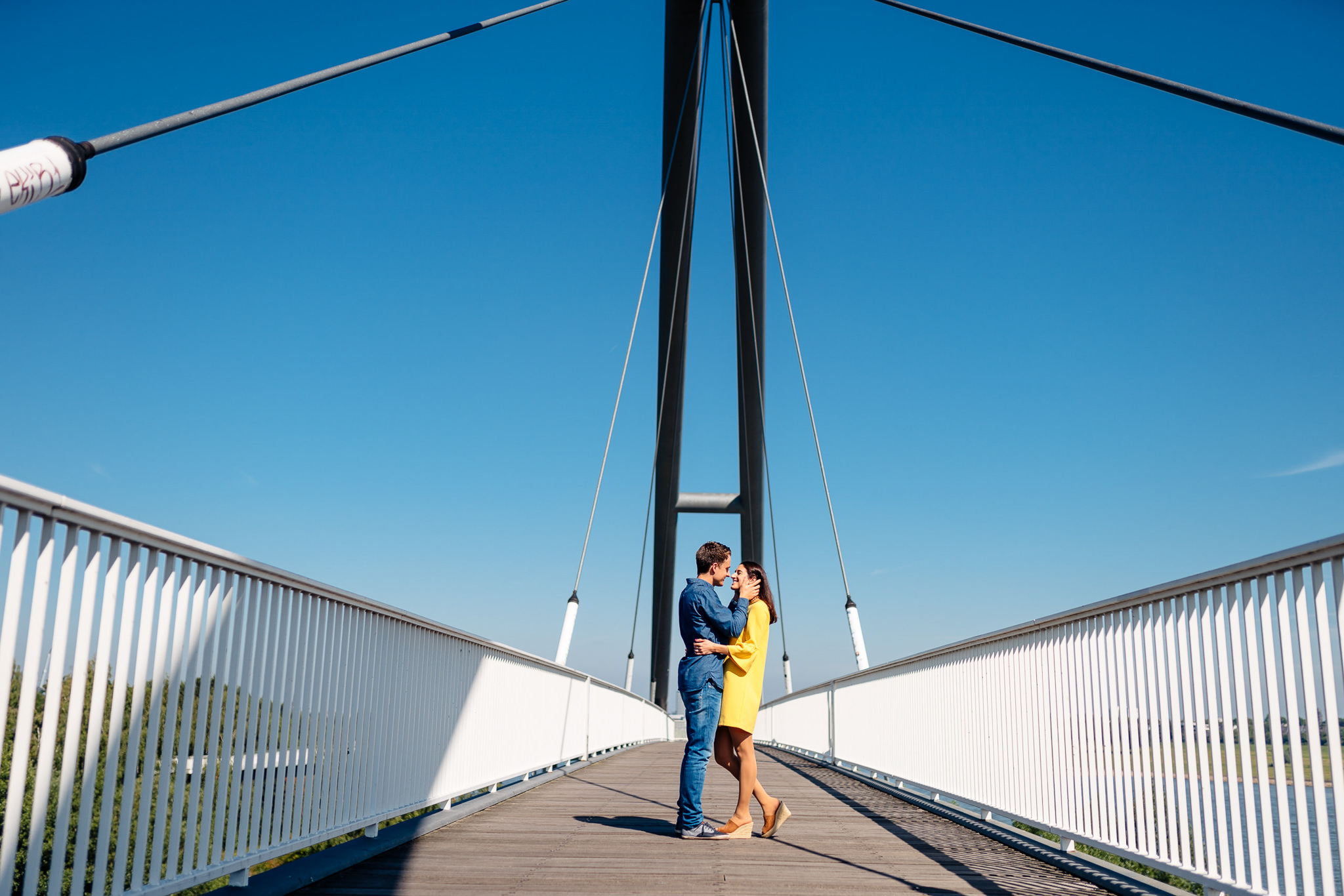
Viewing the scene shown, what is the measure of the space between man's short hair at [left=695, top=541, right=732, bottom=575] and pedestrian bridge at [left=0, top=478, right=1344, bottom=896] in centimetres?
133

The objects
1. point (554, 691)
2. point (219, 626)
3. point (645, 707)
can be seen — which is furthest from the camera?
point (645, 707)

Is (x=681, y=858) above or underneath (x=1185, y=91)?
underneath

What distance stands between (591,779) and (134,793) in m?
6.26

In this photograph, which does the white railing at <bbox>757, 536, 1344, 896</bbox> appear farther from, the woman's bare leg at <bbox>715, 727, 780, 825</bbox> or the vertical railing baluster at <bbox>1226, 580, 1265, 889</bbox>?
the woman's bare leg at <bbox>715, 727, 780, 825</bbox>

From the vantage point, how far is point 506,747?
673 centimetres

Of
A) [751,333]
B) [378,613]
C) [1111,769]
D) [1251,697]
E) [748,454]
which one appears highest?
[751,333]

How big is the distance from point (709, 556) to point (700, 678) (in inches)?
24.1

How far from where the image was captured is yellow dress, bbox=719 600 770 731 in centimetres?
517

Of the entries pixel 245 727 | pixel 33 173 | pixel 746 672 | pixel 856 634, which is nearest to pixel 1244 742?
pixel 746 672

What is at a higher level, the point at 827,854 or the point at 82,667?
the point at 82,667

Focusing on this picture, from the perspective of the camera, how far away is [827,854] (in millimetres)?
4598

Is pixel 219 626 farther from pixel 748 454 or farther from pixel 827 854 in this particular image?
pixel 748 454

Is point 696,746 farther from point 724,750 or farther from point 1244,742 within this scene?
point 1244,742

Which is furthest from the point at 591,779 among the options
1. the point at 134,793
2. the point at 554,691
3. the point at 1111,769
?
the point at 134,793
